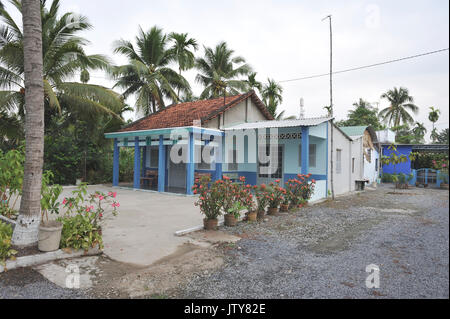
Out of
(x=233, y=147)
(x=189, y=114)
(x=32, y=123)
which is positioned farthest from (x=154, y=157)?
(x=32, y=123)

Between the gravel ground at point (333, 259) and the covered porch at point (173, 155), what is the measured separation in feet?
16.0

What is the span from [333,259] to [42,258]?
14.2ft

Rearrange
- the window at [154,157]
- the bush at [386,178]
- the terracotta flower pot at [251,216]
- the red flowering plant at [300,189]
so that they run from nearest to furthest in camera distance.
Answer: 1. the terracotta flower pot at [251,216]
2. the red flowering plant at [300,189]
3. the window at [154,157]
4. the bush at [386,178]

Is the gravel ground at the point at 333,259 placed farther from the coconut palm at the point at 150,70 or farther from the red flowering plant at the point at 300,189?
the coconut palm at the point at 150,70

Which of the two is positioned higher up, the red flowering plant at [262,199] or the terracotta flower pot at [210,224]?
the red flowering plant at [262,199]

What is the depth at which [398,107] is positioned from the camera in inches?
1439

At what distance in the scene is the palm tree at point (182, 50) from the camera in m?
20.9

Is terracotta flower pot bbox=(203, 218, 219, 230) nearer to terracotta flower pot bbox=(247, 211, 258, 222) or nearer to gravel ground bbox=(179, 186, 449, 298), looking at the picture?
gravel ground bbox=(179, 186, 449, 298)

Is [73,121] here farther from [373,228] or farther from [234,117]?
[373,228]

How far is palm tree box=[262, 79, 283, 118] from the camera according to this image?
85.1 feet

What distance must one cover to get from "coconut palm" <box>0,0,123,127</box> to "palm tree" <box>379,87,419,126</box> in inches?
1394

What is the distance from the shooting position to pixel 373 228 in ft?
21.8

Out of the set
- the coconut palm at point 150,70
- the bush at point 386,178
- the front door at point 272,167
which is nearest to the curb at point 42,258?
the front door at point 272,167

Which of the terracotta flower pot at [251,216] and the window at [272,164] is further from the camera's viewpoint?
the window at [272,164]
